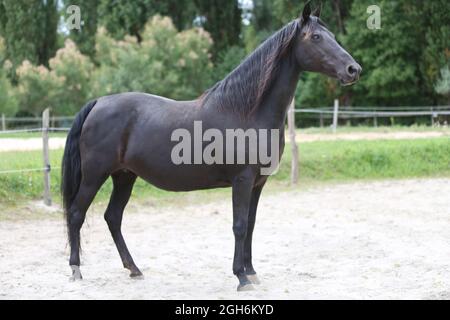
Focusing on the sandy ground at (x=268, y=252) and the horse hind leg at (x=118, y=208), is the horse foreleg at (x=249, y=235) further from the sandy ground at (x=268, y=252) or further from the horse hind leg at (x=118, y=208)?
the horse hind leg at (x=118, y=208)

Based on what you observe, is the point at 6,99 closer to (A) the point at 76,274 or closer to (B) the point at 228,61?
(B) the point at 228,61

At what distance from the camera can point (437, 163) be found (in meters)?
12.6

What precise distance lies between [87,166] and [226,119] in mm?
1268

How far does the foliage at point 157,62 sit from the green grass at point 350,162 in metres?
10.3

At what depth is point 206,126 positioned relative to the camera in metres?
4.69

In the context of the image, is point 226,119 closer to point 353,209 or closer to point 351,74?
point 351,74

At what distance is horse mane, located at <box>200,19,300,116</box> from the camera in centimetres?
461

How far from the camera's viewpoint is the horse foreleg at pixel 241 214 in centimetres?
455

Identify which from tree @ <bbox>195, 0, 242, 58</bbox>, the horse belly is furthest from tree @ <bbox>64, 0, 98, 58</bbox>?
the horse belly

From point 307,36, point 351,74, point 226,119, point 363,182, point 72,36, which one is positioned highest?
point 72,36
